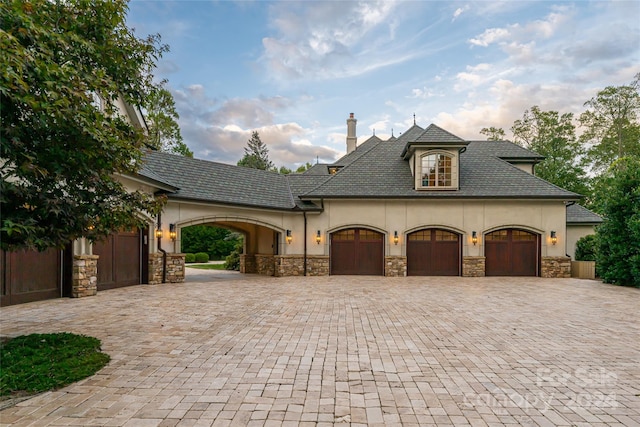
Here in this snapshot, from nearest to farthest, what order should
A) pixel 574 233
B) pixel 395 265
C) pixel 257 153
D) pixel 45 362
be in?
pixel 45 362
pixel 395 265
pixel 574 233
pixel 257 153

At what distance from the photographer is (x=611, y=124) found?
87.8ft

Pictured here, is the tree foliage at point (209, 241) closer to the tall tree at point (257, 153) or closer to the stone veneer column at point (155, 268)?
the stone veneer column at point (155, 268)

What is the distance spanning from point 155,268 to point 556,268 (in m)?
18.9

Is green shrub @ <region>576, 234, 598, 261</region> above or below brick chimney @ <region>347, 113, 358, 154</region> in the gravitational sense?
Answer: below

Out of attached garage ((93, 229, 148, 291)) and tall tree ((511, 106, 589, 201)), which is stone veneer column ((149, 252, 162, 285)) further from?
tall tree ((511, 106, 589, 201))

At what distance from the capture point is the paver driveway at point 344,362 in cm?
343

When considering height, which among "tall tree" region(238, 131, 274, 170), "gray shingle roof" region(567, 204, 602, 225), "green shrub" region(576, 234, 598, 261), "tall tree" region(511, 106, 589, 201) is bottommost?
"green shrub" region(576, 234, 598, 261)

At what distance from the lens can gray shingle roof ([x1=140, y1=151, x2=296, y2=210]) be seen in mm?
14758

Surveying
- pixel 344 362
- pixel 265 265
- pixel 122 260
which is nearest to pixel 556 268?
pixel 265 265

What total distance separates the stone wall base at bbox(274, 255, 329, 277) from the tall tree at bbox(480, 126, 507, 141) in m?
25.7

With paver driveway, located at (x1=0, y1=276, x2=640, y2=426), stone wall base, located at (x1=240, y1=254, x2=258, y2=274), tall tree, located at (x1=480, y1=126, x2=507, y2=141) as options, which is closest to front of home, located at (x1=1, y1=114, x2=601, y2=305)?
stone wall base, located at (x1=240, y1=254, x2=258, y2=274)

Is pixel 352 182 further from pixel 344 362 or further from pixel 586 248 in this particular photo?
pixel 344 362

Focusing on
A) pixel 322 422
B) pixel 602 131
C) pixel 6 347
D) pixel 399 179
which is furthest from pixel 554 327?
pixel 602 131

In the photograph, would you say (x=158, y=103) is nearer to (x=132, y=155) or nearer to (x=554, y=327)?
(x=132, y=155)
